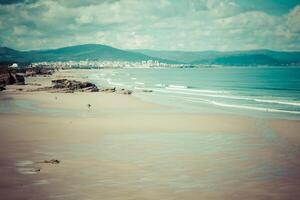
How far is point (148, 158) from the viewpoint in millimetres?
16750

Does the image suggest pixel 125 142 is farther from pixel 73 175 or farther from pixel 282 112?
pixel 282 112

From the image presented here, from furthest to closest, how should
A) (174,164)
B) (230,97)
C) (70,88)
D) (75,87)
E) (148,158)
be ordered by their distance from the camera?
(75,87) → (70,88) → (230,97) → (148,158) → (174,164)

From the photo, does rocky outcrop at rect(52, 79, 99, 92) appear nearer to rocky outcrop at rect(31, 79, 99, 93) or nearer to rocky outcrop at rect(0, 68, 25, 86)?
rocky outcrop at rect(31, 79, 99, 93)

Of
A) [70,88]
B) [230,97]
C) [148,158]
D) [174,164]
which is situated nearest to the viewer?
[174,164]

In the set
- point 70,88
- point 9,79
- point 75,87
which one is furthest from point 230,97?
point 9,79

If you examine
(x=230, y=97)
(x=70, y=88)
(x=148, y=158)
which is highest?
(x=148, y=158)

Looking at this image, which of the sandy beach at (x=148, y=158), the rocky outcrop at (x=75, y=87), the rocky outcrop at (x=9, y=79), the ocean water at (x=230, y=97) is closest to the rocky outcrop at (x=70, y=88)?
the rocky outcrop at (x=75, y=87)

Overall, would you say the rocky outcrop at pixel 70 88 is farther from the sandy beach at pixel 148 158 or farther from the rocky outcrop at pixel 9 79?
the sandy beach at pixel 148 158

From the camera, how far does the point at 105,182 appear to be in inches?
515

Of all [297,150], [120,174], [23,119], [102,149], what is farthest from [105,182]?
[23,119]

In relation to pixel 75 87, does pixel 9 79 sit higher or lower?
higher

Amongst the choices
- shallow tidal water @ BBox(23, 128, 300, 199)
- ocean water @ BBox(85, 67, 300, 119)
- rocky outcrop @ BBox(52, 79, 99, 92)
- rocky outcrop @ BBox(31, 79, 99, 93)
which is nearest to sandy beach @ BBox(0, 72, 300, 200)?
shallow tidal water @ BBox(23, 128, 300, 199)

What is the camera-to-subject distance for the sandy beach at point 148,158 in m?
12.3

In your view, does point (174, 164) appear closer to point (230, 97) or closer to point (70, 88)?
point (230, 97)
